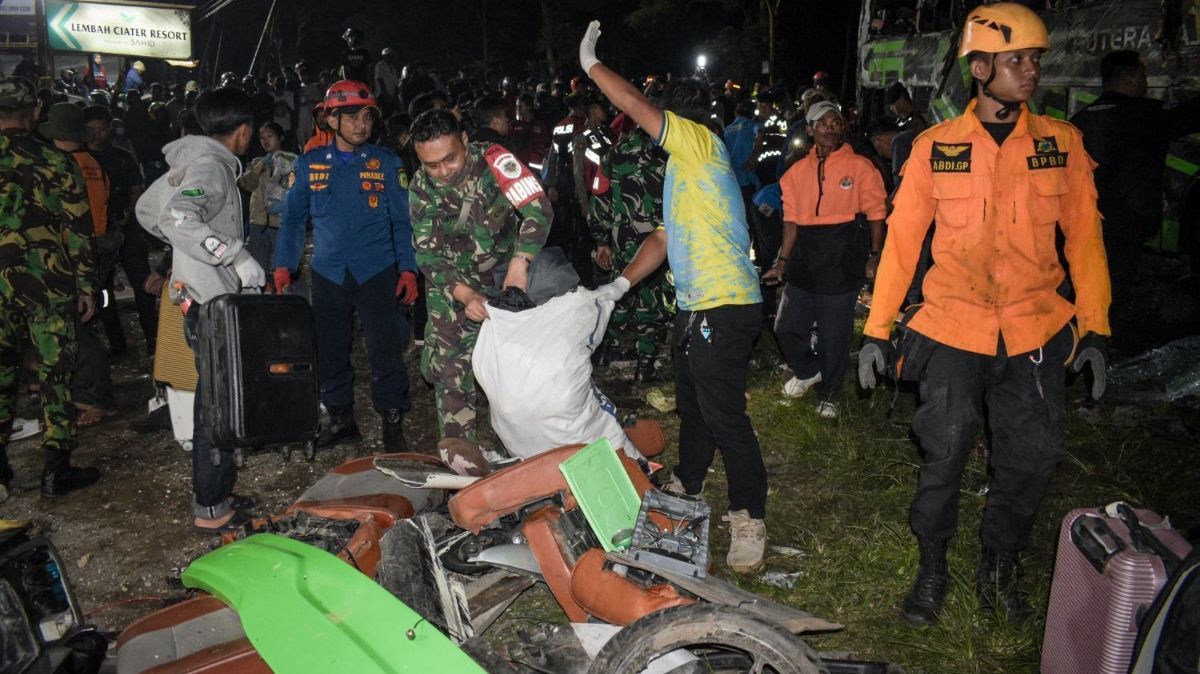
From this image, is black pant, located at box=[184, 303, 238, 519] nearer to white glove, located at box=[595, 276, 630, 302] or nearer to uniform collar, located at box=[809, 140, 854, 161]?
white glove, located at box=[595, 276, 630, 302]

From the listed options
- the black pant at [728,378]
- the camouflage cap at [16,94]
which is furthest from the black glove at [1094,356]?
the camouflage cap at [16,94]

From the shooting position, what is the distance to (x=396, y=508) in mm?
3385

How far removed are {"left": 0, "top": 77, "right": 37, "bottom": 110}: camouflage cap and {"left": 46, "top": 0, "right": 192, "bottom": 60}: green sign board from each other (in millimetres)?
16274

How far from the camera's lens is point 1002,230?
3.09 metres

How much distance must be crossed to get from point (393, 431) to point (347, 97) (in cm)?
206

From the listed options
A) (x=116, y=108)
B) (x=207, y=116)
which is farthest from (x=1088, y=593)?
(x=116, y=108)

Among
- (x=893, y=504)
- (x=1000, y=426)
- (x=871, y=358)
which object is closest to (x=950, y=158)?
(x=871, y=358)

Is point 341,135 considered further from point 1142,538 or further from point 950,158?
point 1142,538

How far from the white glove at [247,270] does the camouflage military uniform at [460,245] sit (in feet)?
2.64

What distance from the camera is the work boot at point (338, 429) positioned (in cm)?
552

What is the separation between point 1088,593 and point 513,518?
1.93m

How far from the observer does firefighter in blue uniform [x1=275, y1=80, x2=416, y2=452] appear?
16.8ft

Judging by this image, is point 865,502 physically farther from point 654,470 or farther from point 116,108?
point 116,108

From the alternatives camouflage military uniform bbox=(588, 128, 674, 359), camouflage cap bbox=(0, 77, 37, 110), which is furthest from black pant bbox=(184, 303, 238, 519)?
camouflage military uniform bbox=(588, 128, 674, 359)
